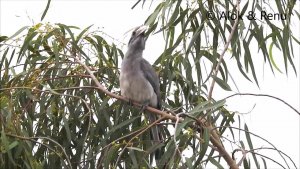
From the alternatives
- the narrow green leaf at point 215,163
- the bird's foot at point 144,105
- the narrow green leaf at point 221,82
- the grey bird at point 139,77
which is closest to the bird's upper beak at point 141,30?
the grey bird at point 139,77

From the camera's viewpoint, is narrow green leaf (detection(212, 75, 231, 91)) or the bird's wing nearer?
narrow green leaf (detection(212, 75, 231, 91))

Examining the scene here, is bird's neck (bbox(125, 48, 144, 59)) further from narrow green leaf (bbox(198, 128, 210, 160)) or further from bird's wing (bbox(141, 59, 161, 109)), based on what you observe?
narrow green leaf (bbox(198, 128, 210, 160))

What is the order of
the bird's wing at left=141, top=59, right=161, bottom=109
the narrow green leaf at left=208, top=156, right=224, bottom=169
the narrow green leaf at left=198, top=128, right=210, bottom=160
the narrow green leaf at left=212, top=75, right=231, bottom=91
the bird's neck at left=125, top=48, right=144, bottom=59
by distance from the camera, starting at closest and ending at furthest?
the narrow green leaf at left=198, top=128, right=210, bottom=160
the narrow green leaf at left=208, top=156, right=224, bottom=169
the narrow green leaf at left=212, top=75, right=231, bottom=91
the bird's wing at left=141, top=59, right=161, bottom=109
the bird's neck at left=125, top=48, right=144, bottom=59

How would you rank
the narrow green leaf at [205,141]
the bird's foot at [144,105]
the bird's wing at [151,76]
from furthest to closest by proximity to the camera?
1. the bird's wing at [151,76]
2. the bird's foot at [144,105]
3. the narrow green leaf at [205,141]

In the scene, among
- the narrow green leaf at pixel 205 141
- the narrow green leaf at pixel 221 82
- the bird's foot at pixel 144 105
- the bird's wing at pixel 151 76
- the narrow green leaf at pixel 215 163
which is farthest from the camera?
the bird's wing at pixel 151 76

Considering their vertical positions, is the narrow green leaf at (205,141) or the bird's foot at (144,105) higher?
the bird's foot at (144,105)

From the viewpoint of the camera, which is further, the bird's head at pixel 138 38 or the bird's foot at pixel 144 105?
the bird's head at pixel 138 38

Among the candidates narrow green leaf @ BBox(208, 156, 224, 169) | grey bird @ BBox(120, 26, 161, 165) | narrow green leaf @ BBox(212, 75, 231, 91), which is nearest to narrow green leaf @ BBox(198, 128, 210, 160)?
narrow green leaf @ BBox(208, 156, 224, 169)

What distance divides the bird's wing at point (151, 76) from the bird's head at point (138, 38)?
12cm

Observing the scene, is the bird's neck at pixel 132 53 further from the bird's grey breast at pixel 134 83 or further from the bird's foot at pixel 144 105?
the bird's foot at pixel 144 105

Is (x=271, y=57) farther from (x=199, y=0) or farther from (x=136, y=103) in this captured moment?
(x=136, y=103)

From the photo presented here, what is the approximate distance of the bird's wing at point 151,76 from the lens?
16.5 feet

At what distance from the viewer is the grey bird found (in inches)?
199

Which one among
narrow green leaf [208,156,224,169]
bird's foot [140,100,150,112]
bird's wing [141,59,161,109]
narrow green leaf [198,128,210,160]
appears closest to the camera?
narrow green leaf [198,128,210,160]
